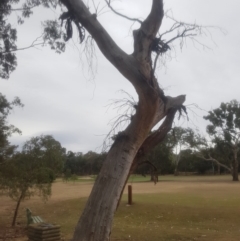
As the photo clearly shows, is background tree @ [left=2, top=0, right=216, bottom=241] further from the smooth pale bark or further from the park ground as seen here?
the park ground

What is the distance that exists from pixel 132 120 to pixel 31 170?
16.0 meters

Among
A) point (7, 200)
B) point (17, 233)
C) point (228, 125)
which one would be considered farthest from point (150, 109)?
point (228, 125)

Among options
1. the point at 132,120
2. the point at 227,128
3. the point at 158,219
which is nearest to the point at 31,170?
the point at 158,219

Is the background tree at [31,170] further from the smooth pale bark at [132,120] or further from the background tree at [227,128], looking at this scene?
the background tree at [227,128]

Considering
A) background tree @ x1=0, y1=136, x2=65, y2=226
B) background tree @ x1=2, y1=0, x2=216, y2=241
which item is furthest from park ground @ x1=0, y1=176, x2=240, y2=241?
background tree @ x1=2, y1=0, x2=216, y2=241

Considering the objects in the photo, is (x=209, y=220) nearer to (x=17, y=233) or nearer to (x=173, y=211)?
(x=173, y=211)

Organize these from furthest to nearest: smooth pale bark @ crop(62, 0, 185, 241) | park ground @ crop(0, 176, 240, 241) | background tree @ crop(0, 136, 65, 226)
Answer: background tree @ crop(0, 136, 65, 226) < park ground @ crop(0, 176, 240, 241) < smooth pale bark @ crop(62, 0, 185, 241)

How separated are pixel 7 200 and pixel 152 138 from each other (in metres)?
31.2

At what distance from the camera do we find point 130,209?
2677 cm

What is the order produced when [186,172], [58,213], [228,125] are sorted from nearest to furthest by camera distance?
[58,213]
[228,125]
[186,172]

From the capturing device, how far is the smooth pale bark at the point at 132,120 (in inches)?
253

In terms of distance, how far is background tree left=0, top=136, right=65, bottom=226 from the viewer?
72.1 ft

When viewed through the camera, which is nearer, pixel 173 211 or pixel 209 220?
pixel 209 220

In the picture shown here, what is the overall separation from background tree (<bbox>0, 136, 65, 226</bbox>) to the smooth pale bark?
598 inches
